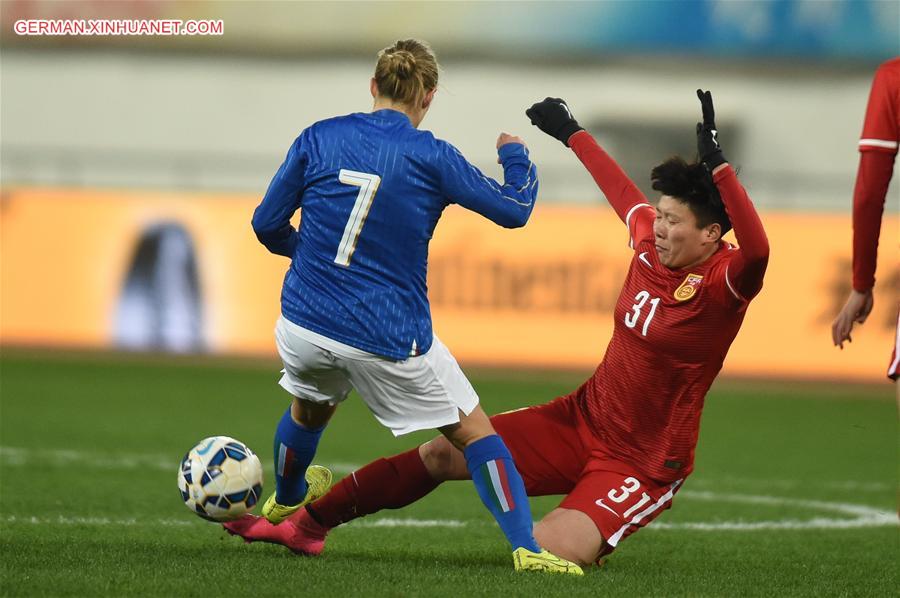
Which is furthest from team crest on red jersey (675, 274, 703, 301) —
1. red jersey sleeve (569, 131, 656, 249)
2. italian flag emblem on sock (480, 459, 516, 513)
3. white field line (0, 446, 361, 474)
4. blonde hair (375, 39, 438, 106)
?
white field line (0, 446, 361, 474)

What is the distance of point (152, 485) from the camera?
7461 millimetres

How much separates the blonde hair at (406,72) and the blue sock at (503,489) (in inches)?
49.4

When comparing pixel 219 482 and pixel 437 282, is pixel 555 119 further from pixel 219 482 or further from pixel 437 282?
pixel 437 282

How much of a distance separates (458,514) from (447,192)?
2.54 metres

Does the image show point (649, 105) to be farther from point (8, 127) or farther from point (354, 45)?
point (8, 127)

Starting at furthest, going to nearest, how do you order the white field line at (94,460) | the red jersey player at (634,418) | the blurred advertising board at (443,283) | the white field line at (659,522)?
the blurred advertising board at (443,283)
the white field line at (94,460)
the white field line at (659,522)
the red jersey player at (634,418)

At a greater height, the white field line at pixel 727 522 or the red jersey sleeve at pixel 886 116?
the red jersey sleeve at pixel 886 116

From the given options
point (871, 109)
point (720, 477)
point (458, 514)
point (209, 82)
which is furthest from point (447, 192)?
point (209, 82)

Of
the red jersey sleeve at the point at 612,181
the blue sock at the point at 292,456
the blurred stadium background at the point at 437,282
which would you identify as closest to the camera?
the blue sock at the point at 292,456

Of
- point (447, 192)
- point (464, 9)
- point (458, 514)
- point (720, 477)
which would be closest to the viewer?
point (447, 192)

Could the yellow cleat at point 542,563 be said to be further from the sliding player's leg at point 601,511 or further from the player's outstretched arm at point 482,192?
the player's outstretched arm at point 482,192

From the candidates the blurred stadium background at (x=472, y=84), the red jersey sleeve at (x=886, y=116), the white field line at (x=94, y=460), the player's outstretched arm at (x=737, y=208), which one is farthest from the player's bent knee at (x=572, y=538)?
the blurred stadium background at (x=472, y=84)

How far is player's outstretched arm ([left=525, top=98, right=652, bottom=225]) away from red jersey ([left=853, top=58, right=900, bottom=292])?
1.61m

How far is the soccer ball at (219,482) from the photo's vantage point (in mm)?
5168
